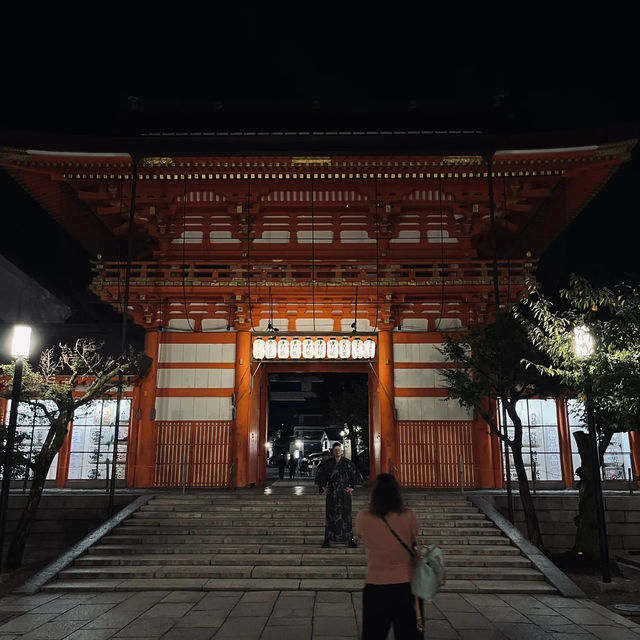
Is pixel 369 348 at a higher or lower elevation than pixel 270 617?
higher

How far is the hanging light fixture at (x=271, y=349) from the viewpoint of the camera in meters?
15.9

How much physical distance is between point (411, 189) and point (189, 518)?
11.2m

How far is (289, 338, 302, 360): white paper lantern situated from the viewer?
1586 centimetres

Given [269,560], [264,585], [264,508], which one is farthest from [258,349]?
[264,585]

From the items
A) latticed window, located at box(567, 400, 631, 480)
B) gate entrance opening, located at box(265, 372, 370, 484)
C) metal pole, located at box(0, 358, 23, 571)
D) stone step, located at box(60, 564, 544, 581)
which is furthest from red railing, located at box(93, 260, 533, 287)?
gate entrance opening, located at box(265, 372, 370, 484)

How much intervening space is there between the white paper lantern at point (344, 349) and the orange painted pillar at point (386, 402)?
101 centimetres

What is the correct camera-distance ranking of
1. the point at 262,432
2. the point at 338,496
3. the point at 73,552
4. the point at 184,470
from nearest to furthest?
the point at 73,552 < the point at 338,496 < the point at 184,470 < the point at 262,432

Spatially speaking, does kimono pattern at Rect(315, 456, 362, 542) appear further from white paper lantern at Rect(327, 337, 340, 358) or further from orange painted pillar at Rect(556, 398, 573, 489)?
orange painted pillar at Rect(556, 398, 573, 489)

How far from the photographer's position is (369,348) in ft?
52.5

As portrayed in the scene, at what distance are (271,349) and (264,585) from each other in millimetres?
8060

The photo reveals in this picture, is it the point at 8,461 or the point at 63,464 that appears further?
the point at 63,464

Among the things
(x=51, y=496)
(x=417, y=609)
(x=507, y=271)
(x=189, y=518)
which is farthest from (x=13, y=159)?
(x=417, y=609)

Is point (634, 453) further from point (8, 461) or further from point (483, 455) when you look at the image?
point (8, 461)

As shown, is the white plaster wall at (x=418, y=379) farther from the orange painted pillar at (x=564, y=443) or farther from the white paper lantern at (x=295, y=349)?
the orange painted pillar at (x=564, y=443)
